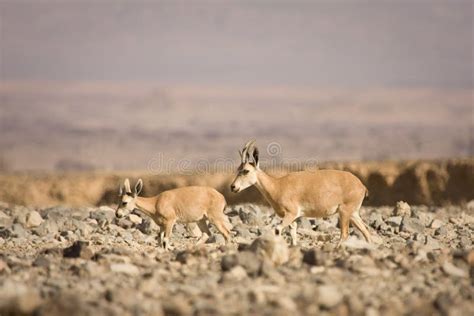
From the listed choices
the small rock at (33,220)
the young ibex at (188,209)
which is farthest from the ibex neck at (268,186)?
the small rock at (33,220)

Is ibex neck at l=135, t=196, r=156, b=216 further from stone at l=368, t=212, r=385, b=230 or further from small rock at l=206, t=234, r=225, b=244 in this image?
stone at l=368, t=212, r=385, b=230

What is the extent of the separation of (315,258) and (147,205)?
641 cm

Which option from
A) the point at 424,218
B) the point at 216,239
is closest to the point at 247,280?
the point at 216,239

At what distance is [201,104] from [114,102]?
594 inches

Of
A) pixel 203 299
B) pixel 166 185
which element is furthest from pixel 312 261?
pixel 166 185

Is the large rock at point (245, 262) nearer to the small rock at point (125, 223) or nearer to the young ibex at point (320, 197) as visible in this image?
the young ibex at point (320, 197)

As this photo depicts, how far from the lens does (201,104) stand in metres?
162

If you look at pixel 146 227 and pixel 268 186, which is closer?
pixel 268 186

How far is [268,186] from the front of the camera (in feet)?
64.1

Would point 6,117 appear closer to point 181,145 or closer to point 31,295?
point 181,145

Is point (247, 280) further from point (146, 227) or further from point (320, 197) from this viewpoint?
point (146, 227)

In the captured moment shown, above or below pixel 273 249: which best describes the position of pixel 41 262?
below

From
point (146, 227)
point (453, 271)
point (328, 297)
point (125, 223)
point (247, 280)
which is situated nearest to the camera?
point (328, 297)

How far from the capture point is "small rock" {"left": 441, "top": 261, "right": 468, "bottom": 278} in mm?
15078
